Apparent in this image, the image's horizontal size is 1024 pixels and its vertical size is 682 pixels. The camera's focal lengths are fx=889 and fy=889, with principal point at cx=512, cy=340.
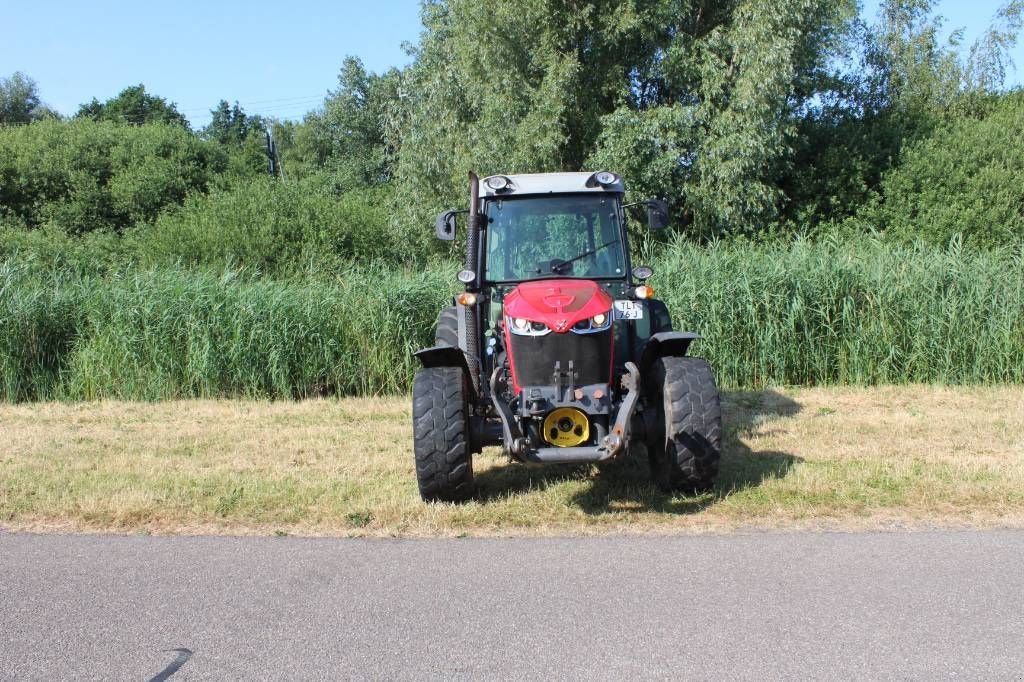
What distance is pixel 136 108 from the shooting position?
5603 cm

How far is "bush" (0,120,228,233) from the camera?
91.7 ft

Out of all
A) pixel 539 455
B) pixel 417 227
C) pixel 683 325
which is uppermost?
pixel 417 227

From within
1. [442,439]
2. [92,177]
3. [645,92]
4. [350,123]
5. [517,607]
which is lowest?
[517,607]

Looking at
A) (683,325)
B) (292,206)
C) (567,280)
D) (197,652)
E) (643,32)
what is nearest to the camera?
(197,652)

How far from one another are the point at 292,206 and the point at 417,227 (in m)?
3.82

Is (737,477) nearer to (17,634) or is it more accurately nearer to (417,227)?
(17,634)

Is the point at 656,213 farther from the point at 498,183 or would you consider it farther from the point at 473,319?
the point at 473,319

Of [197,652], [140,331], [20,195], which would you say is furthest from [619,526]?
[20,195]

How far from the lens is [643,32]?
53.1ft

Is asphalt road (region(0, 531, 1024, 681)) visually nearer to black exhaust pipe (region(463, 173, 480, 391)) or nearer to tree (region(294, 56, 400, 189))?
black exhaust pipe (region(463, 173, 480, 391))

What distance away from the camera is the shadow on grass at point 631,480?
238 inches

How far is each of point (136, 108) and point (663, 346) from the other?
57.3m

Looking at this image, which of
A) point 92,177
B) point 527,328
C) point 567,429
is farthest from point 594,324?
point 92,177

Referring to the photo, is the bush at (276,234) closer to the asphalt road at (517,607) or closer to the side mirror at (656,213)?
the side mirror at (656,213)
